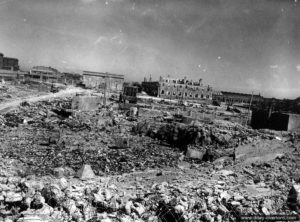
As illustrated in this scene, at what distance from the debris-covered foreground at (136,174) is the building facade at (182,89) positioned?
34.3 meters

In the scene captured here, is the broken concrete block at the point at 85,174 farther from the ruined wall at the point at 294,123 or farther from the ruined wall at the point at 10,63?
the ruined wall at the point at 10,63

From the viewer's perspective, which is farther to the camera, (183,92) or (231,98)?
(231,98)

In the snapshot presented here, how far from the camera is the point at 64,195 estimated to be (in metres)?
6.19

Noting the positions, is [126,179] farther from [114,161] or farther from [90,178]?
[114,161]

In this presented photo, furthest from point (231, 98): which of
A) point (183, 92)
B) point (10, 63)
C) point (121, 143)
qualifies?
point (121, 143)

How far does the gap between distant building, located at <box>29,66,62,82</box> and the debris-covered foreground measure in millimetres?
46959

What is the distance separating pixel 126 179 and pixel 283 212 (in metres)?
5.12

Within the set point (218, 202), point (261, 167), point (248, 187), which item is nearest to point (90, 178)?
point (218, 202)

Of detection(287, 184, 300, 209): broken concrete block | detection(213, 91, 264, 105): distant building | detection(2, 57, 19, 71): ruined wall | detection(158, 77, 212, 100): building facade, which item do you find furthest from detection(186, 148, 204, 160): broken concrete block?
detection(2, 57, 19, 71): ruined wall

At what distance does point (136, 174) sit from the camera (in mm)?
10281

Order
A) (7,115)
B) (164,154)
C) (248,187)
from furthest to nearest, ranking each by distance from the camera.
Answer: (7,115) → (164,154) → (248,187)

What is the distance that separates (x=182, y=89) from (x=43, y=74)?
115 ft

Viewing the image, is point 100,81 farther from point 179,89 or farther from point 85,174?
point 85,174

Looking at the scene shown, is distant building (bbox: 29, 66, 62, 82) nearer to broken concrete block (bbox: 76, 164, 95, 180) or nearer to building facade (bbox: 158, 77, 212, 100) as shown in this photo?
building facade (bbox: 158, 77, 212, 100)
